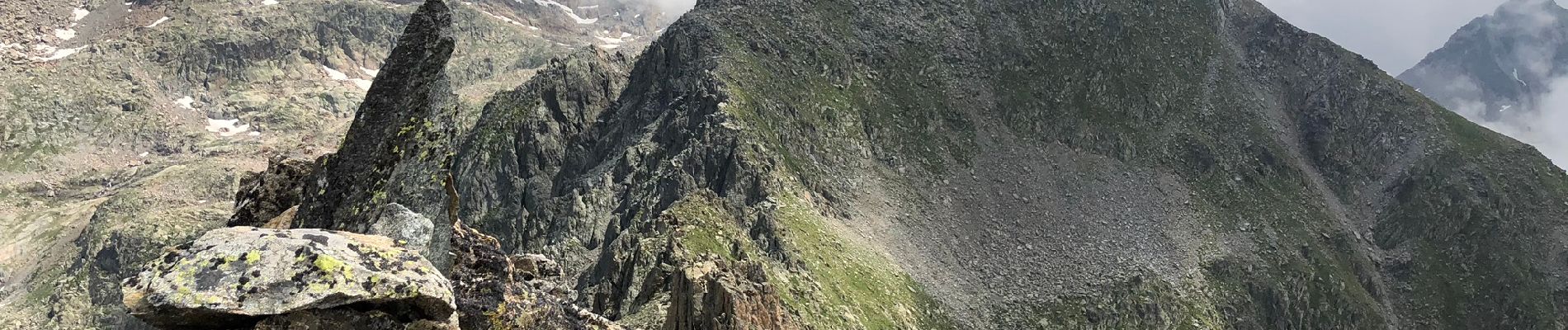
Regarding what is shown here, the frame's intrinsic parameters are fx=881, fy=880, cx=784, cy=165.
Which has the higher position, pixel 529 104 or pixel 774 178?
pixel 774 178

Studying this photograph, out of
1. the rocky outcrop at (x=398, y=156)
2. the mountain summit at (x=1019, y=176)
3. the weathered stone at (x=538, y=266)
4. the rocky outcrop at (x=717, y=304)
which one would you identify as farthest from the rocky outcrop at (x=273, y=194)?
the mountain summit at (x=1019, y=176)

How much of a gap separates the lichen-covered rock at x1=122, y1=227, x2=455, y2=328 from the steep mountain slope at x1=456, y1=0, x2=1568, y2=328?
6456 centimetres

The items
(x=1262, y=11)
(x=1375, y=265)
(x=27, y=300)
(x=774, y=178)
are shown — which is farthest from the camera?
(x=27, y=300)

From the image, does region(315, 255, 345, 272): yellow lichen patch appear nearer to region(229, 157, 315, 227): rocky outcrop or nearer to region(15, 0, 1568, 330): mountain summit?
region(229, 157, 315, 227): rocky outcrop

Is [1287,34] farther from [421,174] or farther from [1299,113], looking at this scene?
[421,174]

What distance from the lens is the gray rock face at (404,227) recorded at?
1186 cm

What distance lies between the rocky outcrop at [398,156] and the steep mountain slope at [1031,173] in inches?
2416

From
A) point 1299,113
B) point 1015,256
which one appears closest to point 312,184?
point 1015,256

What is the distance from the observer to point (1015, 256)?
108 m

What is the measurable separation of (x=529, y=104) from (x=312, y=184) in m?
131

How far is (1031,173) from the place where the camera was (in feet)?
414

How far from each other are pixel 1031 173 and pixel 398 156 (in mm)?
120244

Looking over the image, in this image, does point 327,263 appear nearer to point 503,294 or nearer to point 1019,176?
point 503,294

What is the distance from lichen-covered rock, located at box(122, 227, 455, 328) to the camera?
30.3ft
